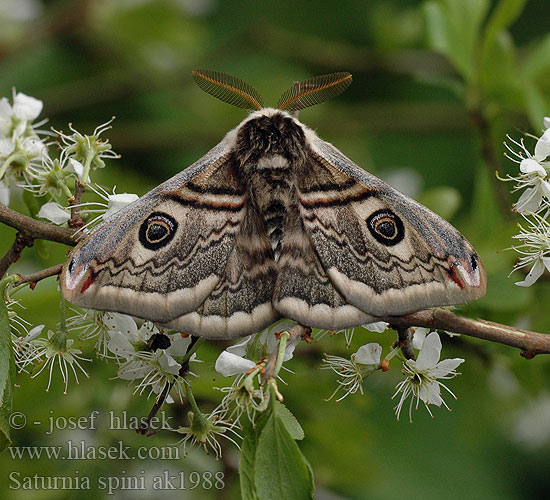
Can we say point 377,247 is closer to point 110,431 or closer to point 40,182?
point 40,182

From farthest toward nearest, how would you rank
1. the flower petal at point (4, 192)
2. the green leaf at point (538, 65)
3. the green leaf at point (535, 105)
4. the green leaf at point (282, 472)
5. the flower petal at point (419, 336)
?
1. the green leaf at point (538, 65)
2. the green leaf at point (535, 105)
3. the flower petal at point (4, 192)
4. the flower petal at point (419, 336)
5. the green leaf at point (282, 472)

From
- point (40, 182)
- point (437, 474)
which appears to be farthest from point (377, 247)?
point (437, 474)

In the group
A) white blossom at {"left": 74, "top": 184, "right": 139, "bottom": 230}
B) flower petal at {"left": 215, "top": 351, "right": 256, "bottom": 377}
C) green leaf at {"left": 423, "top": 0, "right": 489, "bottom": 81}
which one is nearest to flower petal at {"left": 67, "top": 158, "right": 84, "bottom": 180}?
white blossom at {"left": 74, "top": 184, "right": 139, "bottom": 230}

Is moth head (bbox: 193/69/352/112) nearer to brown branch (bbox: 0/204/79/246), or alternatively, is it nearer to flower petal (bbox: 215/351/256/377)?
brown branch (bbox: 0/204/79/246)

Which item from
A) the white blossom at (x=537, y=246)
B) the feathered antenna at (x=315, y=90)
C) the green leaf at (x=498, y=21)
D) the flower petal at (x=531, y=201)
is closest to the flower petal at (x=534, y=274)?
the white blossom at (x=537, y=246)

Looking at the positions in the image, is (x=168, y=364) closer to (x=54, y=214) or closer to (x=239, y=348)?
(x=239, y=348)

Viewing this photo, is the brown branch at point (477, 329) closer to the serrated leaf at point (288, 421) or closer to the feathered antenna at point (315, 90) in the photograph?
the serrated leaf at point (288, 421)
